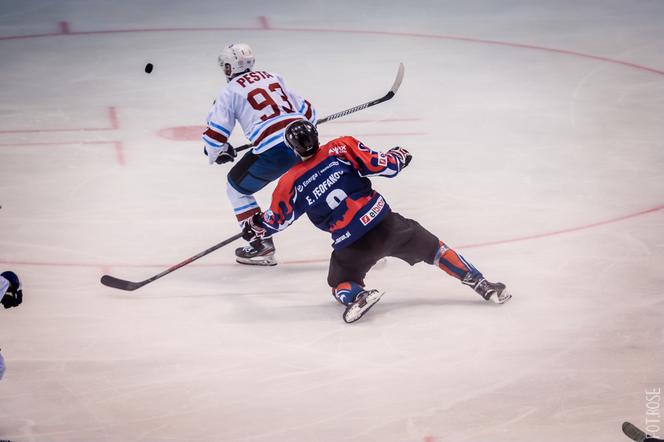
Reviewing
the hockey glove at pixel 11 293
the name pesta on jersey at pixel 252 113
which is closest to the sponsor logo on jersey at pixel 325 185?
the name pesta on jersey at pixel 252 113

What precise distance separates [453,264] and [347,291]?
19.7 inches

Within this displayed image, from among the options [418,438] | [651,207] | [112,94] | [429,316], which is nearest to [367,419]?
[418,438]

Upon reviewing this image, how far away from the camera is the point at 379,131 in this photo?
7820 mm

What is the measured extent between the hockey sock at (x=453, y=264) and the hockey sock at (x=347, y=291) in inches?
15.3

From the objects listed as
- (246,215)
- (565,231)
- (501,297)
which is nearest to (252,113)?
(246,215)

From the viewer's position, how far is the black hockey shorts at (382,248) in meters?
5.09

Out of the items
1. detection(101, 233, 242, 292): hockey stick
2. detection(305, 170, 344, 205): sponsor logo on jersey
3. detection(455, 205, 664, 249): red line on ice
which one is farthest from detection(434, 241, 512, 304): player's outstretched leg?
detection(101, 233, 242, 292): hockey stick

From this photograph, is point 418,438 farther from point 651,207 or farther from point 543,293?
point 651,207

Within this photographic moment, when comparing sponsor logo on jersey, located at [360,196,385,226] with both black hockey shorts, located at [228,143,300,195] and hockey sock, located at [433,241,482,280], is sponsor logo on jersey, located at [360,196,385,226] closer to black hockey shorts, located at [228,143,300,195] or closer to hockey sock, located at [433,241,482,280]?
hockey sock, located at [433,241,482,280]

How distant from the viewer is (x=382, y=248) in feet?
16.8

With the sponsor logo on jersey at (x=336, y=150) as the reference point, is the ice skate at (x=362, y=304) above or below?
below

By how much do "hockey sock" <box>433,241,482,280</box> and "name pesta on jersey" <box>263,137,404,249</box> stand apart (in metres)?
0.33

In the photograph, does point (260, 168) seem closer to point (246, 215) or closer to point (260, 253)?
point (246, 215)

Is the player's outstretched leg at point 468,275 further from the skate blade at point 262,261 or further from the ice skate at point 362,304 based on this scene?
the skate blade at point 262,261
